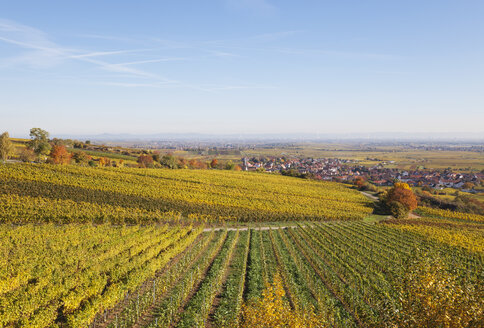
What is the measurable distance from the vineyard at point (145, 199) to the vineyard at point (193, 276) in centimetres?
690

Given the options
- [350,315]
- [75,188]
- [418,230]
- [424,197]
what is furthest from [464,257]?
[75,188]

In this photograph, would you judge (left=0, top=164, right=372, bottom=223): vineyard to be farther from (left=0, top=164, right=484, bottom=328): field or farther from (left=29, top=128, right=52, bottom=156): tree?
(left=29, top=128, right=52, bottom=156): tree

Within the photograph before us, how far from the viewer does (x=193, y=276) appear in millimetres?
22734

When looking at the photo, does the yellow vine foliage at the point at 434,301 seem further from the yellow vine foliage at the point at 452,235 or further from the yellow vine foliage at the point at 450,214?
the yellow vine foliage at the point at 450,214

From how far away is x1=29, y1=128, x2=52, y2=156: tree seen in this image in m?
81.1

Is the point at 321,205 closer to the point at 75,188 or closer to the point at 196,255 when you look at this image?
the point at 196,255

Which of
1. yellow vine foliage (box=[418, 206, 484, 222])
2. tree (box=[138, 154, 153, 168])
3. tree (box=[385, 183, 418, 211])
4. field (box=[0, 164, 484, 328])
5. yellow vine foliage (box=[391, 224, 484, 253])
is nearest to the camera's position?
field (box=[0, 164, 484, 328])

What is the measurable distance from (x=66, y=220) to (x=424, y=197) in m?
88.6

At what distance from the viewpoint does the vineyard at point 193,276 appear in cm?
1553

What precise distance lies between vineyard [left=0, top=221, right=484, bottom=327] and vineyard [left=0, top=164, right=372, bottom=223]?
22.6ft

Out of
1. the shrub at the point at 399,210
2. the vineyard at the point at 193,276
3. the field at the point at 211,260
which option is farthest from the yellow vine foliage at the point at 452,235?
the shrub at the point at 399,210

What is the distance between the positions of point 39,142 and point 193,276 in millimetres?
88672

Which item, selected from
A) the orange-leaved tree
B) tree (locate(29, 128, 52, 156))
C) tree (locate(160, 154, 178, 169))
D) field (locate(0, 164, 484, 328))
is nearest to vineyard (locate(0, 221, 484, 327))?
field (locate(0, 164, 484, 328))

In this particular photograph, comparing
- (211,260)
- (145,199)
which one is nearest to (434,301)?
(211,260)
